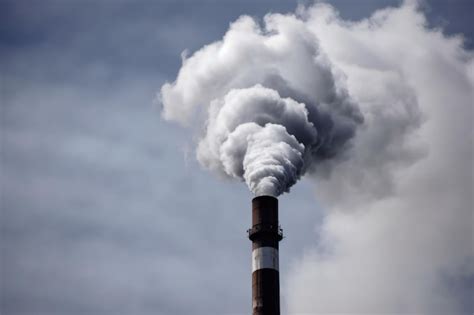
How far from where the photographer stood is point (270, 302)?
145ft

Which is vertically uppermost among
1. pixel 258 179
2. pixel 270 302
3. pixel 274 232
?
pixel 258 179

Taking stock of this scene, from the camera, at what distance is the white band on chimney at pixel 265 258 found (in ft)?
149

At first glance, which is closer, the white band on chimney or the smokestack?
the smokestack

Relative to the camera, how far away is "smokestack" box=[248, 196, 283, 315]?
4447 cm

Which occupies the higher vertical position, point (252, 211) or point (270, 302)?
point (252, 211)

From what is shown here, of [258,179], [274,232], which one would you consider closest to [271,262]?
[274,232]

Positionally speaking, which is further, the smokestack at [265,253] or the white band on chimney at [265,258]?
the white band on chimney at [265,258]

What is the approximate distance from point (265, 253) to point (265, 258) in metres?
0.28

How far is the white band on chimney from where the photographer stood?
4547cm

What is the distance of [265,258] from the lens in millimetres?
45625

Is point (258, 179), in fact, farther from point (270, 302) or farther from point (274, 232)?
point (270, 302)

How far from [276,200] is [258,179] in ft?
6.03

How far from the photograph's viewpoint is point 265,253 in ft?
150

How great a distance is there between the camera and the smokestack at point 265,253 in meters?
44.5
